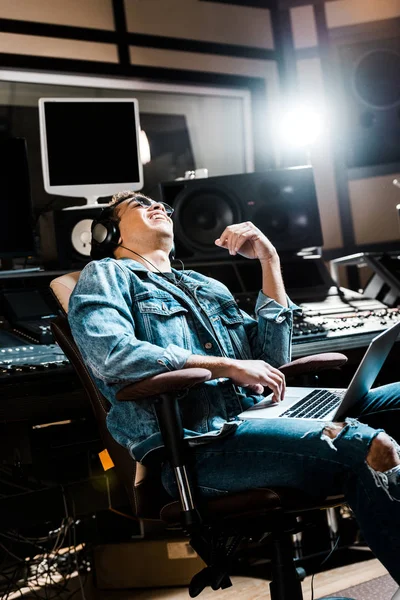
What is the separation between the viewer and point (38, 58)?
3.68m

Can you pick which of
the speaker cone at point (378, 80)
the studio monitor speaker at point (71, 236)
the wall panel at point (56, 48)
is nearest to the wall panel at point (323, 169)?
the speaker cone at point (378, 80)

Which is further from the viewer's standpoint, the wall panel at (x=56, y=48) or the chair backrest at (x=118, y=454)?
the wall panel at (x=56, y=48)

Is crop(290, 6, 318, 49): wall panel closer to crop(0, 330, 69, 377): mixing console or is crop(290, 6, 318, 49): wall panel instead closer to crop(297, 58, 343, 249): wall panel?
crop(297, 58, 343, 249): wall panel

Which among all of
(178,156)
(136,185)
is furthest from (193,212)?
(178,156)

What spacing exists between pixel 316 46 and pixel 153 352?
9.93 feet

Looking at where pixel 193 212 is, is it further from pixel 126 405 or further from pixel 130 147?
pixel 126 405

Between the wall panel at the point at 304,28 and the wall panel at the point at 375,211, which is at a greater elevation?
the wall panel at the point at 304,28

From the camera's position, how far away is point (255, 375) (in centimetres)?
179

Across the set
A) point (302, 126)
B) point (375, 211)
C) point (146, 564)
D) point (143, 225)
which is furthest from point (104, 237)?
point (375, 211)

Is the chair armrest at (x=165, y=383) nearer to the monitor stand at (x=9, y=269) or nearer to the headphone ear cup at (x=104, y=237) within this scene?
the headphone ear cup at (x=104, y=237)

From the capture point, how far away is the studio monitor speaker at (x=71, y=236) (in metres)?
2.93

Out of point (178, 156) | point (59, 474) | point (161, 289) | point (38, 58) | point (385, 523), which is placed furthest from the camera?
point (178, 156)

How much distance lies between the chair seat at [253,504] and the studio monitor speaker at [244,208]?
1.53 metres

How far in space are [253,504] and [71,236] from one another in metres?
1.58
